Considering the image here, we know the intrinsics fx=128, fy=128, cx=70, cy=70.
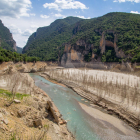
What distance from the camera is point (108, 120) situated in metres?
18.4

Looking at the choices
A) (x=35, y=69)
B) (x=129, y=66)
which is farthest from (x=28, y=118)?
(x=35, y=69)

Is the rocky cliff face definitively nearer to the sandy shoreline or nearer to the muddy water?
the sandy shoreline

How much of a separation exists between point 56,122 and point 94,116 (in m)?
7.00

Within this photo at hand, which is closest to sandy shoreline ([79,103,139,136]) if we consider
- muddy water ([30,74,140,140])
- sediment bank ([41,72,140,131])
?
muddy water ([30,74,140,140])

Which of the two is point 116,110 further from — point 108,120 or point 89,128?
point 89,128

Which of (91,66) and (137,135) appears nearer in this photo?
(137,135)

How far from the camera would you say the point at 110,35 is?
82812 millimetres

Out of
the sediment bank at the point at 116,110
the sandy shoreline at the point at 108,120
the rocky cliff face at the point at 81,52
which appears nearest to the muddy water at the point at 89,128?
the sandy shoreline at the point at 108,120

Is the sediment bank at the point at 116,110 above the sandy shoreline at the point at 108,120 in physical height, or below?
above

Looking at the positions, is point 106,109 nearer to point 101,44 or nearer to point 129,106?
point 129,106

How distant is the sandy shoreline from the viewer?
1615 cm

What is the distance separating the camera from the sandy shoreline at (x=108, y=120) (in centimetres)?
1615

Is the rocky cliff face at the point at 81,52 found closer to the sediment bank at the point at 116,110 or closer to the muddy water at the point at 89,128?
the sediment bank at the point at 116,110

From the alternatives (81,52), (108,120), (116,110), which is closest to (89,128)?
(108,120)
